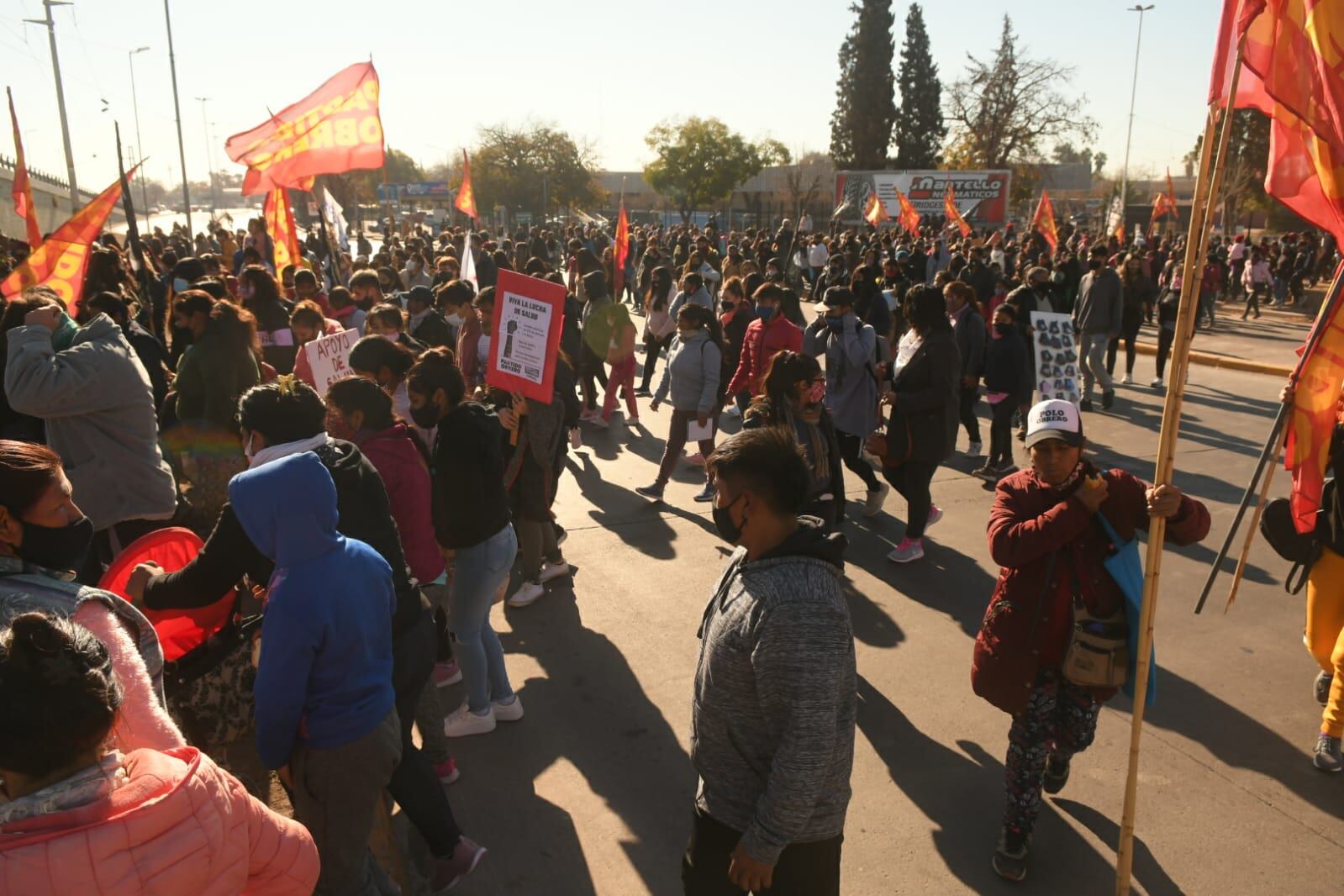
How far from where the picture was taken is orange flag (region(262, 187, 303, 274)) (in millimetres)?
10227

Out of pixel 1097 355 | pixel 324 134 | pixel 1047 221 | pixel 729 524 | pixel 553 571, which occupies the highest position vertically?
pixel 324 134

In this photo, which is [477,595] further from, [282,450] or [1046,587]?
[1046,587]

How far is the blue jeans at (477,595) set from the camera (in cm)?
417

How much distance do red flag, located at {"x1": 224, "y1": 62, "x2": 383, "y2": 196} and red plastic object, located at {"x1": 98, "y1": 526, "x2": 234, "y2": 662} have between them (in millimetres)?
6970

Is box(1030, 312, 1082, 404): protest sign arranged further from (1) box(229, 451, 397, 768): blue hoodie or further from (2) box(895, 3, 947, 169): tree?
(2) box(895, 3, 947, 169): tree

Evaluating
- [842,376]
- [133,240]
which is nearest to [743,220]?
[133,240]

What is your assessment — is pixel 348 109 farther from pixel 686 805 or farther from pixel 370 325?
pixel 686 805

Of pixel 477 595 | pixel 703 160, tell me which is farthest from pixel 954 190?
pixel 477 595

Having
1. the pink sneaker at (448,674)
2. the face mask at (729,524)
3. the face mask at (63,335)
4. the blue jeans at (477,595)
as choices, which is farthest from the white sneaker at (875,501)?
the face mask at (63,335)

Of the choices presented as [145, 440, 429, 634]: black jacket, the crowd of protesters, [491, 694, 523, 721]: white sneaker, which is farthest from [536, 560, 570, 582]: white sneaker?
[145, 440, 429, 634]: black jacket

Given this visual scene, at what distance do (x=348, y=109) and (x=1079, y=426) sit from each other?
832 cm

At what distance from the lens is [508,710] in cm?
447

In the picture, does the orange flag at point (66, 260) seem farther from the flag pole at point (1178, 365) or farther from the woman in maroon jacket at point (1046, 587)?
the flag pole at point (1178, 365)

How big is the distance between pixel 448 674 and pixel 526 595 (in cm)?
100
